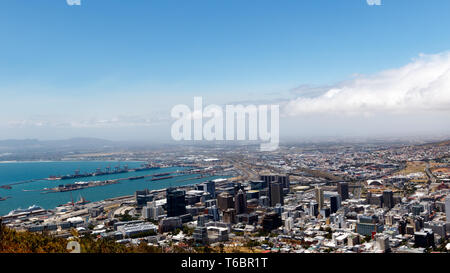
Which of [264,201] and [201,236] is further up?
[201,236]

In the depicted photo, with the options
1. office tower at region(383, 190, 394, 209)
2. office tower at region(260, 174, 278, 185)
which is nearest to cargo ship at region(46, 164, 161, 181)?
office tower at region(260, 174, 278, 185)

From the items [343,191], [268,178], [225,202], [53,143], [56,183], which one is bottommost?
[56,183]

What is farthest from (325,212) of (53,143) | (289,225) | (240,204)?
(53,143)

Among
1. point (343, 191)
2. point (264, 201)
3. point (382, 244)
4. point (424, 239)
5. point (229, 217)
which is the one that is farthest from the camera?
point (343, 191)

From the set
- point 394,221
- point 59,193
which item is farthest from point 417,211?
point 59,193

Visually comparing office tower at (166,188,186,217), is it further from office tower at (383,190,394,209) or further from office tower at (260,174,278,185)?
office tower at (383,190,394,209)

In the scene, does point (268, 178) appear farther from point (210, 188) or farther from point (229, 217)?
point (229, 217)

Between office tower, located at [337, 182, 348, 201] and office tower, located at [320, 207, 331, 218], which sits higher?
office tower, located at [337, 182, 348, 201]
